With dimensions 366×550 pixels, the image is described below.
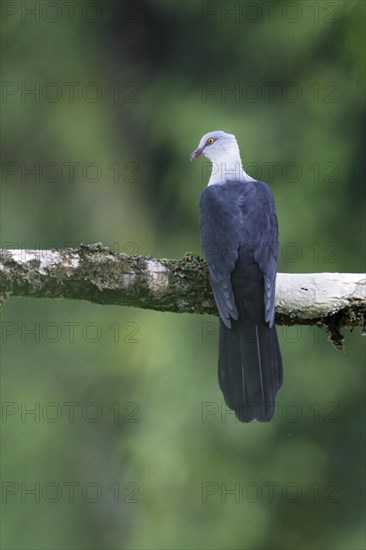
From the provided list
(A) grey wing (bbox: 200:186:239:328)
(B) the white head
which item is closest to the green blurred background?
(B) the white head

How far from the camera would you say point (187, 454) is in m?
7.92

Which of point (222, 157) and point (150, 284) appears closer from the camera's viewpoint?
point (150, 284)

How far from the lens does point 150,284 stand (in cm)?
412

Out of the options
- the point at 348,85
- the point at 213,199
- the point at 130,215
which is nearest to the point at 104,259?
the point at 213,199

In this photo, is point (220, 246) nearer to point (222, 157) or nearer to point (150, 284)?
point (150, 284)

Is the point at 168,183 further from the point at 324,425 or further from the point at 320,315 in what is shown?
the point at 320,315

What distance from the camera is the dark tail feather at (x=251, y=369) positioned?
428 centimetres

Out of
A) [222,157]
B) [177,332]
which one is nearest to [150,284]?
[222,157]

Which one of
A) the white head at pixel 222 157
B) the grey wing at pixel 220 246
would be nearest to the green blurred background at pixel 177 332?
the white head at pixel 222 157

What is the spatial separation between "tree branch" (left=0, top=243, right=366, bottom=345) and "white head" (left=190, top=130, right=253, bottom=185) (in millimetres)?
854

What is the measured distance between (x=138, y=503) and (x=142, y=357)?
1.13 m

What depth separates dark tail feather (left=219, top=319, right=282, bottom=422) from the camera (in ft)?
14.0

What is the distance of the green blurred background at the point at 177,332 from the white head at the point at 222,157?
280cm

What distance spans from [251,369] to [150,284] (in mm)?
561
